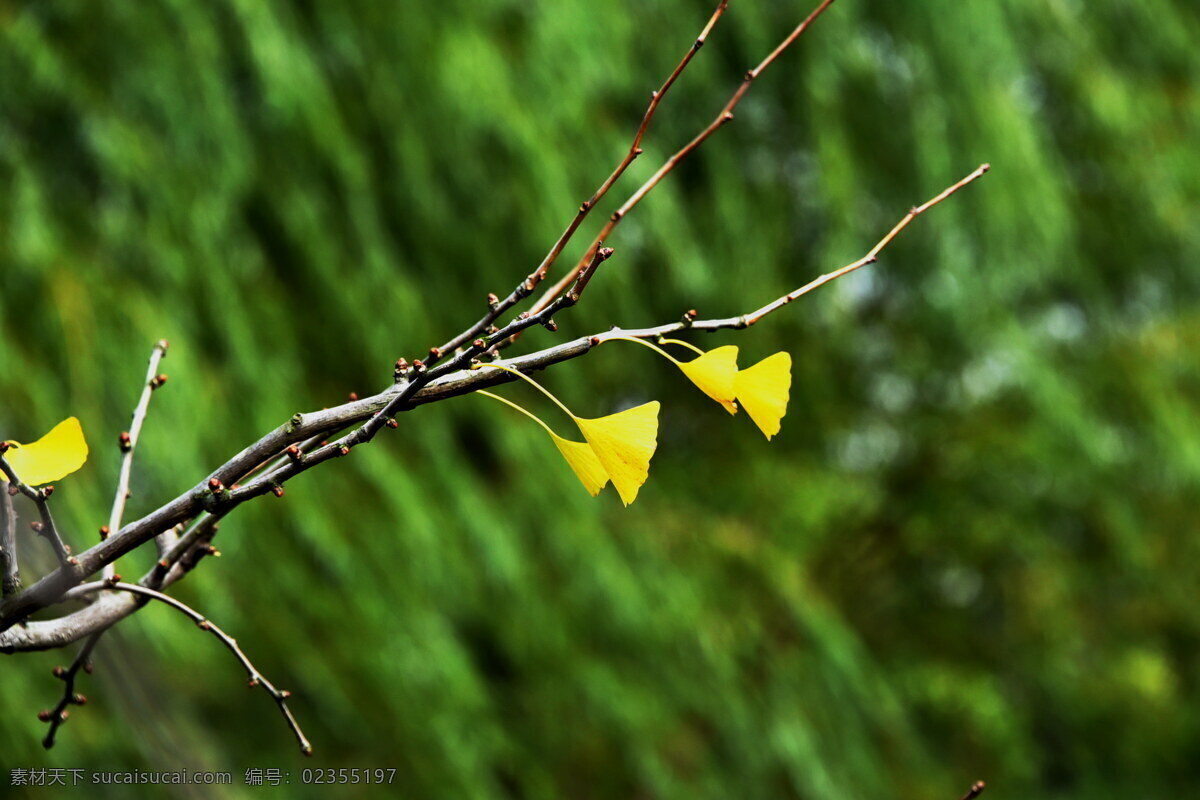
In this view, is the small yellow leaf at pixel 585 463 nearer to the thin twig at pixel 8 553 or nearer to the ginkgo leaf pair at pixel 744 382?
the ginkgo leaf pair at pixel 744 382

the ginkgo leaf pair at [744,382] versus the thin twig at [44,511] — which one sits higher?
the thin twig at [44,511]

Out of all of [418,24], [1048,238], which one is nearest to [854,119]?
[1048,238]

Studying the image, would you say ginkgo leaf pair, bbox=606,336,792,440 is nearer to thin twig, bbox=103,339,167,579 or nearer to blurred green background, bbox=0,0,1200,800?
thin twig, bbox=103,339,167,579

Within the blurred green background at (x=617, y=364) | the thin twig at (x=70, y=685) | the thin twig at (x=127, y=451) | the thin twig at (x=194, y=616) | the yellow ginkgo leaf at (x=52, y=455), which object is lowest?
the thin twig at (x=194, y=616)

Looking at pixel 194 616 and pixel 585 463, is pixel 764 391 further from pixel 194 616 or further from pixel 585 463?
pixel 194 616

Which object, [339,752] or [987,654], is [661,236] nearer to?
[339,752]

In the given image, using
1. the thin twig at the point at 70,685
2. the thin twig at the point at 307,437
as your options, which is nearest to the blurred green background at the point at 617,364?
the thin twig at the point at 70,685

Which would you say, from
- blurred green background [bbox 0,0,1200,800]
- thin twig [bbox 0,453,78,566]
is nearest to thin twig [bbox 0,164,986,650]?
thin twig [bbox 0,453,78,566]
